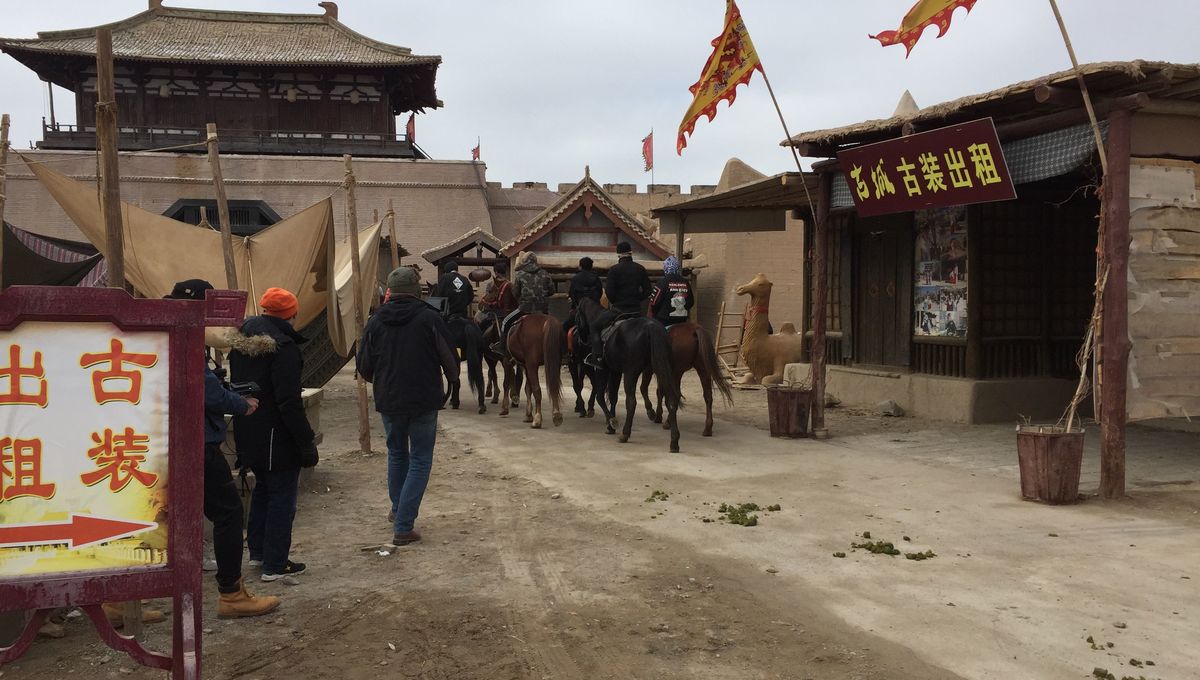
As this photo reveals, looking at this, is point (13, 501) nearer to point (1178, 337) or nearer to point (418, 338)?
point (418, 338)

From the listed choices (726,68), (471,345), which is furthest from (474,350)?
(726,68)

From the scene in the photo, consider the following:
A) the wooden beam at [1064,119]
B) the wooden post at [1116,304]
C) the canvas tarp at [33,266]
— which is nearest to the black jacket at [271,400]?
the wooden post at [1116,304]

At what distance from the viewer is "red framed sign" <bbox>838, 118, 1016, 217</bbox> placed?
7.51 m

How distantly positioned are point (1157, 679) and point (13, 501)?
13.2ft

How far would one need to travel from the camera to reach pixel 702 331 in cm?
928

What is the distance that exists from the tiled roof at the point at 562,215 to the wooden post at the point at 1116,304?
50.7 ft

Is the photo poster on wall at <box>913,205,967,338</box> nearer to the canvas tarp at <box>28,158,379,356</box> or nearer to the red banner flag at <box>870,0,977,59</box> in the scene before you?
the red banner flag at <box>870,0,977,59</box>

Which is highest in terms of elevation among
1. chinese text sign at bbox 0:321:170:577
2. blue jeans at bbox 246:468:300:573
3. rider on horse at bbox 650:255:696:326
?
rider on horse at bbox 650:255:696:326

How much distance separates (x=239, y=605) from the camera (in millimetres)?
4207

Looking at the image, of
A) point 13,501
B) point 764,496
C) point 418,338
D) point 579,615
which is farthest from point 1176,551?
point 13,501

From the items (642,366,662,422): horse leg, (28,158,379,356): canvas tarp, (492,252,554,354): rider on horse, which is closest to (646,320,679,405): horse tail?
(642,366,662,422): horse leg

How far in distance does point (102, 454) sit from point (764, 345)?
39.6 ft

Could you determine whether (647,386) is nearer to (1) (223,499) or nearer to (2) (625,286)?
(2) (625,286)

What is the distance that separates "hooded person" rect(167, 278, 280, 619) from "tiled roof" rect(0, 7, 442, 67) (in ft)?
83.6
